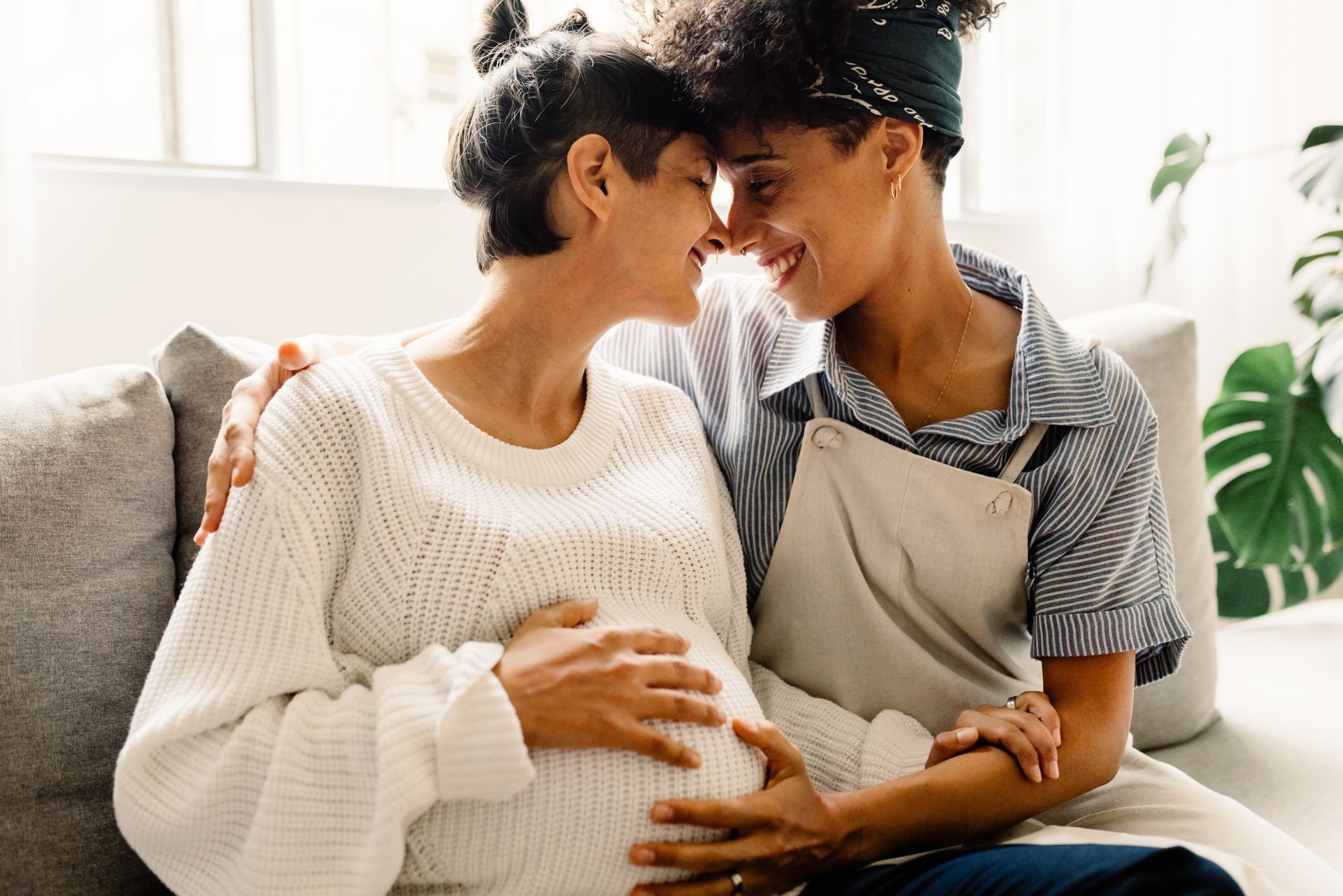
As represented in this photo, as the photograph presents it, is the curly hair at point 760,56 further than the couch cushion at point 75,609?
Yes

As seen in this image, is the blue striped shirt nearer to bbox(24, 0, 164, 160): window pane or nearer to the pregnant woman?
the pregnant woman

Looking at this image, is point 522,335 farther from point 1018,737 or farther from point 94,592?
point 1018,737

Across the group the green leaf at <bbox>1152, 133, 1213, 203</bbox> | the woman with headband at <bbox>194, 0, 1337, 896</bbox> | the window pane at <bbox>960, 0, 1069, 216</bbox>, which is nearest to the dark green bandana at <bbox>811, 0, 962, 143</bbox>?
the woman with headband at <bbox>194, 0, 1337, 896</bbox>

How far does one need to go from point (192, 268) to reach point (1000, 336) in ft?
4.76

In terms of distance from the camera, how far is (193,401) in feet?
4.31

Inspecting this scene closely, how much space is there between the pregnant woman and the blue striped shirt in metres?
0.08

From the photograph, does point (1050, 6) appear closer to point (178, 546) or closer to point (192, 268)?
point (192, 268)

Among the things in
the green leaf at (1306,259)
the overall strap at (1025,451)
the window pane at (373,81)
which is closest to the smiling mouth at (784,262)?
the overall strap at (1025,451)

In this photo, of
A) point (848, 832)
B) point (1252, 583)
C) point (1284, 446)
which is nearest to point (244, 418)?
point (848, 832)

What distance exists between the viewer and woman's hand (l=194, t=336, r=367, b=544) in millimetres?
1011

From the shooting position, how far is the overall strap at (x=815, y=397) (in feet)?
4.50

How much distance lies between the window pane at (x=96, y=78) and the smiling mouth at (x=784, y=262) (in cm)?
142

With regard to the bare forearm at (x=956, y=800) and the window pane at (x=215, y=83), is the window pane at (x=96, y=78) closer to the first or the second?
the window pane at (x=215, y=83)

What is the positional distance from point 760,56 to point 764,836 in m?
0.83
